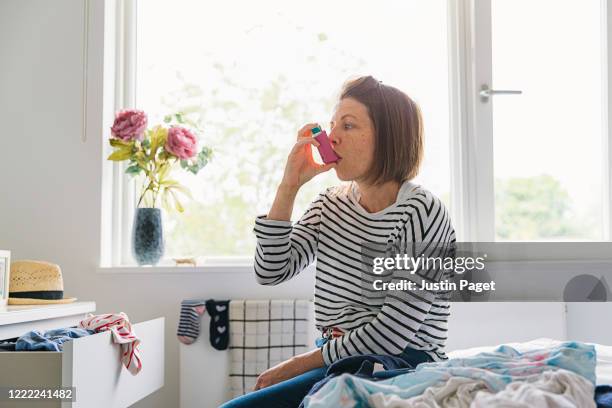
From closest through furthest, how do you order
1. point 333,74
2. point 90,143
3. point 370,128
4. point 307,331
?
point 370,128
point 307,331
point 90,143
point 333,74

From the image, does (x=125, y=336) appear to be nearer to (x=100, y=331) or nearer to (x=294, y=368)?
(x=100, y=331)

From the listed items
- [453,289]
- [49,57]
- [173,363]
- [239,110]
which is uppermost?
[49,57]

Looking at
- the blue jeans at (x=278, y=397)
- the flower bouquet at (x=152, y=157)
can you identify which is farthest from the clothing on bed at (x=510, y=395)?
the flower bouquet at (x=152, y=157)

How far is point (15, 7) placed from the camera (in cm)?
247

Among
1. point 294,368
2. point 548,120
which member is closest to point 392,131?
point 294,368

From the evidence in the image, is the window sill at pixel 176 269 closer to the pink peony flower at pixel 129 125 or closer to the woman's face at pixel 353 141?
the pink peony flower at pixel 129 125

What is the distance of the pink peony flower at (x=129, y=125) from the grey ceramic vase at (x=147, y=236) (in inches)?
10.0

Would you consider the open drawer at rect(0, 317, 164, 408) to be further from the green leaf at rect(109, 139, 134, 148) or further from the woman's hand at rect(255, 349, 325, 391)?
the green leaf at rect(109, 139, 134, 148)

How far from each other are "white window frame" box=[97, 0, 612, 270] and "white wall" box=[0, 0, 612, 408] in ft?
0.23

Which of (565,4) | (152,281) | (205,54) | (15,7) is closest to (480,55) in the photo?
(565,4)

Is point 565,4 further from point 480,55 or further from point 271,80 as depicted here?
point 271,80

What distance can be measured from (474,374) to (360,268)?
1.74 feet

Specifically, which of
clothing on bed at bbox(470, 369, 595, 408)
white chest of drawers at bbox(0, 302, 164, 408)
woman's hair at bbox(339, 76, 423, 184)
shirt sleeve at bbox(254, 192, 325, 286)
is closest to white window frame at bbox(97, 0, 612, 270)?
white chest of drawers at bbox(0, 302, 164, 408)

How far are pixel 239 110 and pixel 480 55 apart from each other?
0.88 meters
